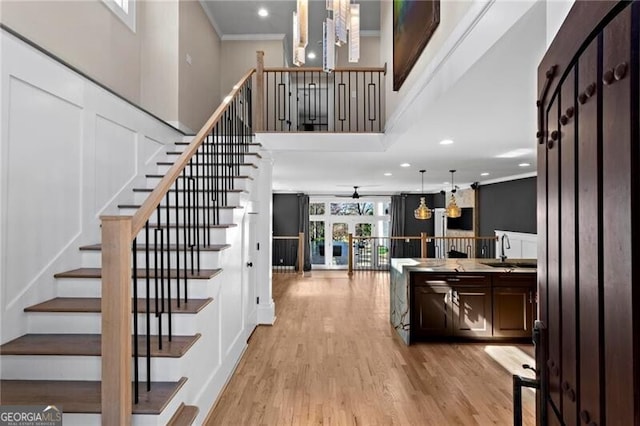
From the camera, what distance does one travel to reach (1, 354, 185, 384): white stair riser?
199 centimetres

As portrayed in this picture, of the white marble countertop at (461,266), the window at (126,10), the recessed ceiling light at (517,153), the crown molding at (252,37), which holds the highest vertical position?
the crown molding at (252,37)

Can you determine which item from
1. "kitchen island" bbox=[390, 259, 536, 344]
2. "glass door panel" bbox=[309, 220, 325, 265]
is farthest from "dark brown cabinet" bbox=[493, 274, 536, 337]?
"glass door panel" bbox=[309, 220, 325, 265]

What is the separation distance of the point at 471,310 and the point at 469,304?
8 centimetres

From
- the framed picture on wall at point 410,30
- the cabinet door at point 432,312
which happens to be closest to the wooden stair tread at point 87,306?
the framed picture on wall at point 410,30

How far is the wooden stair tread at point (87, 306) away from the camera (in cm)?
226

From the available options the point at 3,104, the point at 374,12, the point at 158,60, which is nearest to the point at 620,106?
A: the point at 3,104

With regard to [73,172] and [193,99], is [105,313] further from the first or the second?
[193,99]

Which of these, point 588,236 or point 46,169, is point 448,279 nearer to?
point 588,236

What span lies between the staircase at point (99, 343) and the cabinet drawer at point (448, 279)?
2.43 metres

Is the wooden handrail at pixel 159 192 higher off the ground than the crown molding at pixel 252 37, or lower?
lower

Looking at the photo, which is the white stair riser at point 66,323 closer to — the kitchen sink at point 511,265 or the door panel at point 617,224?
the door panel at point 617,224

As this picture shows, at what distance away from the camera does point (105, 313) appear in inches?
63.8

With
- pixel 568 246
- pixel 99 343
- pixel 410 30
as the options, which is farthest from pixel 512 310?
pixel 99 343

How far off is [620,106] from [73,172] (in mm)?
3291
